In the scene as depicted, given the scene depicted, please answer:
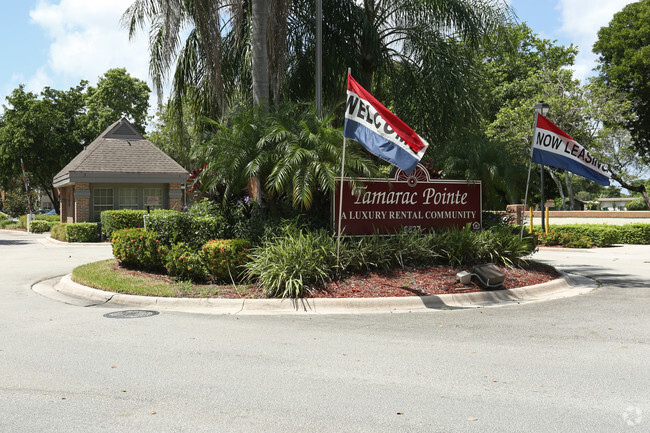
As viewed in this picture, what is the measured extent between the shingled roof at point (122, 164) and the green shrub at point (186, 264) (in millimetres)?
17581

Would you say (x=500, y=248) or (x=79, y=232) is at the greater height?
(x=500, y=248)

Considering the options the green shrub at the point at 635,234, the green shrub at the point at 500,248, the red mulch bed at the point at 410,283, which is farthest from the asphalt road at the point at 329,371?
the green shrub at the point at 635,234

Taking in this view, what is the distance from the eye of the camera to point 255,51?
12.5 meters

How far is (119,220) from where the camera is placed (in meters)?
24.4

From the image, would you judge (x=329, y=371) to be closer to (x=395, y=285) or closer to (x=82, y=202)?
(x=395, y=285)

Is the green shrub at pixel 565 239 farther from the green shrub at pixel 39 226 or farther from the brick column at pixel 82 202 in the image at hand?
the green shrub at pixel 39 226

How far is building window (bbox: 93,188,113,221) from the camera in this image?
90.1 feet

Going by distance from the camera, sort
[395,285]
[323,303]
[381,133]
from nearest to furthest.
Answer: [323,303] < [381,133] < [395,285]

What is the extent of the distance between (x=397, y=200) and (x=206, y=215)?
4045 millimetres

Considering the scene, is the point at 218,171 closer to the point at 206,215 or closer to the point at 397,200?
the point at 206,215

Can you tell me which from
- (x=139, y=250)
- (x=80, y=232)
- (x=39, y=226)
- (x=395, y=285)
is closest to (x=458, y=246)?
(x=395, y=285)

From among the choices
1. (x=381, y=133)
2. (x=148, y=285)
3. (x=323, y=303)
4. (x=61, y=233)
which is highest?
(x=381, y=133)

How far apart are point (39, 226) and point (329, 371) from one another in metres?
35.4

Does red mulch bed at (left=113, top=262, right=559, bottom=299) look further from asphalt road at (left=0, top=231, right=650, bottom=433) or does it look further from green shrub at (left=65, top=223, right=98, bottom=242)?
green shrub at (left=65, top=223, right=98, bottom=242)
